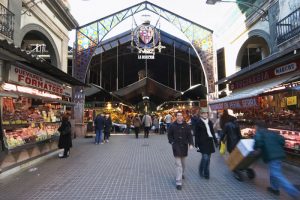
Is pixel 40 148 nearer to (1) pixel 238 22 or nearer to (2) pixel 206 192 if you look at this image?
(2) pixel 206 192

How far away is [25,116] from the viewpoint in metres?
8.86

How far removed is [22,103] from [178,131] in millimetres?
5811

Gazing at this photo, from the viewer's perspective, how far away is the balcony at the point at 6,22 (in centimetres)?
875

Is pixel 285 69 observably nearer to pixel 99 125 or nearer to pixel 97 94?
pixel 99 125

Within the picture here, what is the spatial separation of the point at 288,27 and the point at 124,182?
26.1ft

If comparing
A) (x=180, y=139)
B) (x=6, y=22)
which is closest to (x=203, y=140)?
(x=180, y=139)

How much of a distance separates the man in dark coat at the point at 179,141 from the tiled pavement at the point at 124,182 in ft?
1.42

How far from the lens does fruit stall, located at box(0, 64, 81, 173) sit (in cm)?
720

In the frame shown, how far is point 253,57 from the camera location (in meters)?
20.2

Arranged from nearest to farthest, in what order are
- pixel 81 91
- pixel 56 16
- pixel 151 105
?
pixel 56 16, pixel 81 91, pixel 151 105

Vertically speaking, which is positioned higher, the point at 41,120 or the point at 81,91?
the point at 81,91

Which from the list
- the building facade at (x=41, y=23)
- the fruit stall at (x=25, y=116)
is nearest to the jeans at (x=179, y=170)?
the fruit stall at (x=25, y=116)

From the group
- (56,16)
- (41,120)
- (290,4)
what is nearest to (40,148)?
(41,120)

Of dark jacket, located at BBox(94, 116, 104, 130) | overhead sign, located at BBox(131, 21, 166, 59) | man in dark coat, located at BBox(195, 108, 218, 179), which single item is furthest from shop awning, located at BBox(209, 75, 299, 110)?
overhead sign, located at BBox(131, 21, 166, 59)
